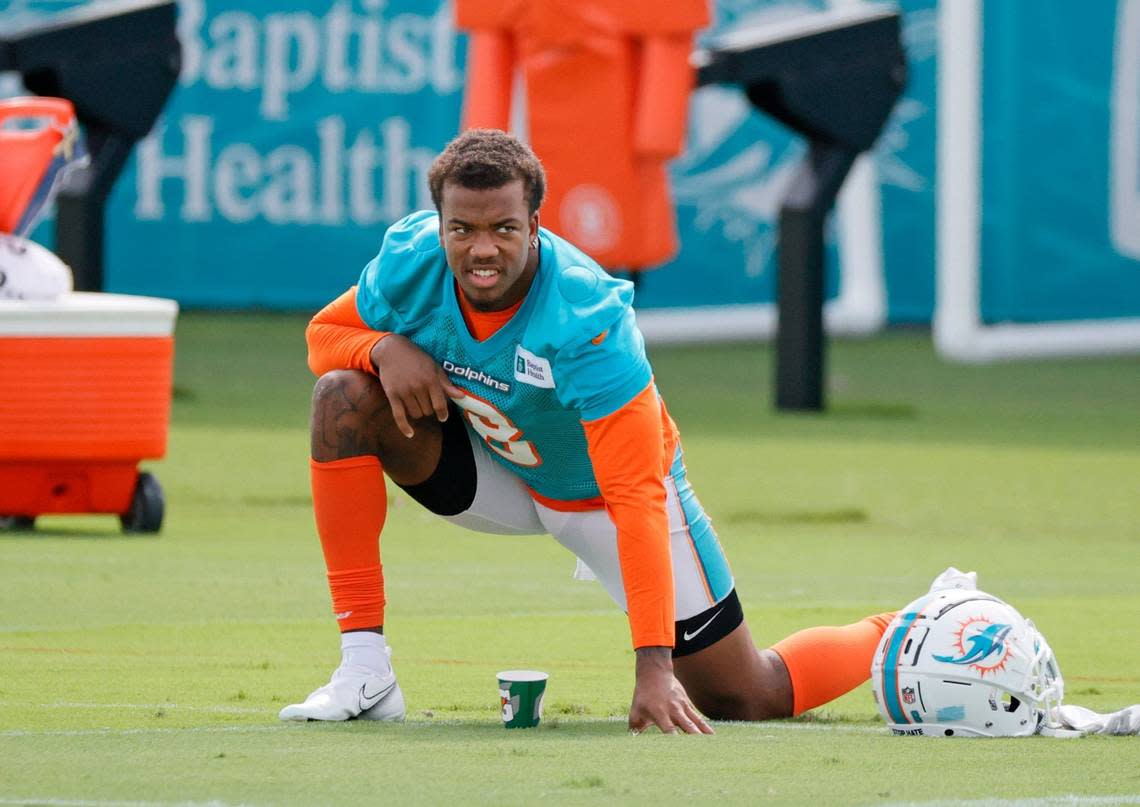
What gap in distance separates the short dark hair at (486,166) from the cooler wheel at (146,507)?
3793 mm

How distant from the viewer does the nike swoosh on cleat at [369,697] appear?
14.0ft

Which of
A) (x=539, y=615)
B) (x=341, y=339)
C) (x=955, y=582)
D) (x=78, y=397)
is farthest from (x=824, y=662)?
(x=78, y=397)

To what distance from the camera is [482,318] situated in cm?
428

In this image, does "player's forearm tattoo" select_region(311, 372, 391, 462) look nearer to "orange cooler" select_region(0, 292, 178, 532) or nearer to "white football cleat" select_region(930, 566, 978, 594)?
"white football cleat" select_region(930, 566, 978, 594)

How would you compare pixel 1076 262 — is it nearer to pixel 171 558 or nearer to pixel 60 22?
pixel 60 22

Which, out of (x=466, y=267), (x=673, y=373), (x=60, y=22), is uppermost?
(x=60, y=22)

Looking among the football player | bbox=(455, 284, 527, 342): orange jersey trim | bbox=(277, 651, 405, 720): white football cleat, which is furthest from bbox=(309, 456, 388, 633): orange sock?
bbox=(455, 284, 527, 342): orange jersey trim

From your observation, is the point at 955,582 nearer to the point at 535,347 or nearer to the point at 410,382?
the point at 535,347

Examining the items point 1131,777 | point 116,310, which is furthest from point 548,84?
point 1131,777

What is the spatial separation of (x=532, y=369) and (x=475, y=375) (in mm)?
163

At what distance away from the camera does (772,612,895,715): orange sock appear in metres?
4.66

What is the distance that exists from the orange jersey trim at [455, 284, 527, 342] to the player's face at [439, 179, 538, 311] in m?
0.12

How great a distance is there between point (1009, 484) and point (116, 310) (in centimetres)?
409

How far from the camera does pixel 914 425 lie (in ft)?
38.7
